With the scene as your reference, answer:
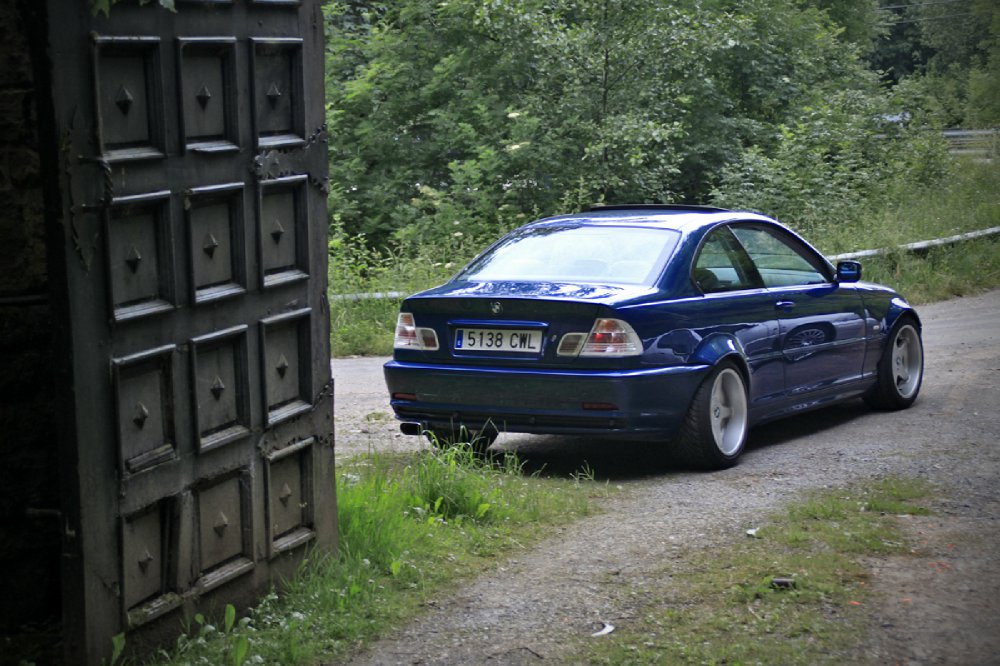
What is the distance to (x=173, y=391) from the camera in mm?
4652

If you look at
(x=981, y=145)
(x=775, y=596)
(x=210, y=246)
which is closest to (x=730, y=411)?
(x=775, y=596)

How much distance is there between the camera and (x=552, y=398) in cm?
761

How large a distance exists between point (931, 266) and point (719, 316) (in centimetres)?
1097

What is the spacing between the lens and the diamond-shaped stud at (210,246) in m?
4.85

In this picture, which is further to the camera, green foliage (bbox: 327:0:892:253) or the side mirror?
green foliage (bbox: 327:0:892:253)

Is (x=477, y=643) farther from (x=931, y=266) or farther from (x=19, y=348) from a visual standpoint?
(x=931, y=266)

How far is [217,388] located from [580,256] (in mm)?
3780

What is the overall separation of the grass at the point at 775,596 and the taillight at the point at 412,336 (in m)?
2.34

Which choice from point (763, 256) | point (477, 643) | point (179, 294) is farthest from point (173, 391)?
point (763, 256)

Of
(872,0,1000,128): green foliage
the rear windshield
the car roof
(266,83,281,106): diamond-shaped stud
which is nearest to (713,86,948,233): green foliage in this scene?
the car roof

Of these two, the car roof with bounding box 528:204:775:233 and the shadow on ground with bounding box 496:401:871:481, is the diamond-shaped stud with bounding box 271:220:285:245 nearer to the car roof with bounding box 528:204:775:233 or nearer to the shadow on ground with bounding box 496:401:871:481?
the shadow on ground with bounding box 496:401:871:481

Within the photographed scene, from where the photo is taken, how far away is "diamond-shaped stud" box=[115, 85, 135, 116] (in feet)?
14.3

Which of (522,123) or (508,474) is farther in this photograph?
(522,123)

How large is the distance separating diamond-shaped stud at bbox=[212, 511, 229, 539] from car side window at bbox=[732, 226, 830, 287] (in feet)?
15.7
